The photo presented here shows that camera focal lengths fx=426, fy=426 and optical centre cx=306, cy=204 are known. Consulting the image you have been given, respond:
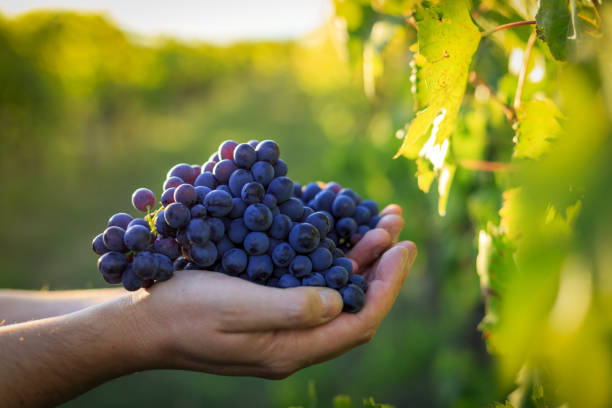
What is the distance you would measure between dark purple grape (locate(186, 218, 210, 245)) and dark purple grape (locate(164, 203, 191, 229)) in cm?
2

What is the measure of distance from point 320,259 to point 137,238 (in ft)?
1.61

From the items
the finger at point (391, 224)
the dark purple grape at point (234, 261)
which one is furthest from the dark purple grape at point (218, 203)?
the finger at point (391, 224)

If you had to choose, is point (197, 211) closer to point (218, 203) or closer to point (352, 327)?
point (218, 203)

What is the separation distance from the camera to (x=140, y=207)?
1.29m

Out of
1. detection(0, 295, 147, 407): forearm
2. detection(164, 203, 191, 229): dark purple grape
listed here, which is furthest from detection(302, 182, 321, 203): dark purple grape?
detection(0, 295, 147, 407): forearm

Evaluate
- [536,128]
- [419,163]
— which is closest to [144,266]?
[419,163]

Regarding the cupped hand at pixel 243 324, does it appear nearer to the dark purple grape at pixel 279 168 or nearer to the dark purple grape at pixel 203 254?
the dark purple grape at pixel 203 254

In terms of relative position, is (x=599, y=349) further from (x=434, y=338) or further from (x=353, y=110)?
(x=353, y=110)

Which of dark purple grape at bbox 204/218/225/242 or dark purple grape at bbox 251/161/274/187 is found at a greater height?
dark purple grape at bbox 251/161/274/187

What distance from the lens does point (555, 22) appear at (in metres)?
0.88

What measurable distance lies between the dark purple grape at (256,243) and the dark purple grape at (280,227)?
0.05 meters

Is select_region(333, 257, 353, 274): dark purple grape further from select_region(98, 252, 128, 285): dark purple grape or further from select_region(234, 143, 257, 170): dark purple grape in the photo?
select_region(98, 252, 128, 285): dark purple grape

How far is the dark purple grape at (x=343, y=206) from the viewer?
148 centimetres

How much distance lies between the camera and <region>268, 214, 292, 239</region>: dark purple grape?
120 cm
